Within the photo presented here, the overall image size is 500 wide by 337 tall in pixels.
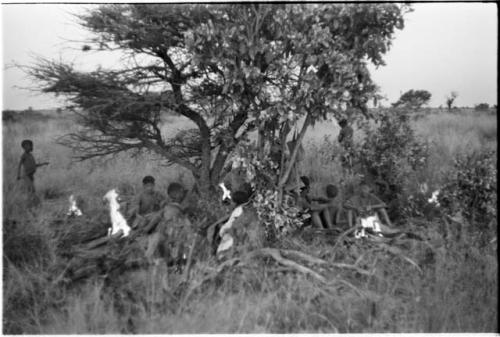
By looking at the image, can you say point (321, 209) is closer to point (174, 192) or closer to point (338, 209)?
point (338, 209)

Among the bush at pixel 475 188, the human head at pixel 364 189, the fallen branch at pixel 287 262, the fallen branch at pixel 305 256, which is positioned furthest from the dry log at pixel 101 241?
the bush at pixel 475 188

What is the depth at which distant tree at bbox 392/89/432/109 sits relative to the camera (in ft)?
23.2

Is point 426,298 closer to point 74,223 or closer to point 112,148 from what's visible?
point 74,223

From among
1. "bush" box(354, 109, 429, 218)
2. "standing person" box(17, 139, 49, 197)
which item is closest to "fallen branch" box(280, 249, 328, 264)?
"bush" box(354, 109, 429, 218)

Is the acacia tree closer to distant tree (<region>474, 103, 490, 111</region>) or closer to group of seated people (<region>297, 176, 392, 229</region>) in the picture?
group of seated people (<region>297, 176, 392, 229</region>)

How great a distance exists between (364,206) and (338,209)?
0.35 metres

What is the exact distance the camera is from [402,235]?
20.0ft

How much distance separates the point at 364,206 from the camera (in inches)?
255

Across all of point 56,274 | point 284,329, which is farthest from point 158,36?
point 284,329

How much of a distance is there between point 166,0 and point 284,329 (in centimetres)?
372

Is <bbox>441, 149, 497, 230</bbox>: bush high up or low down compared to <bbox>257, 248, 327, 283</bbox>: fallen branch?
up

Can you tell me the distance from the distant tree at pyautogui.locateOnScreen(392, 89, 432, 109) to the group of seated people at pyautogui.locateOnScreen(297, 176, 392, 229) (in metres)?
1.47

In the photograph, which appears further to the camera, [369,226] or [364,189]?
[364,189]

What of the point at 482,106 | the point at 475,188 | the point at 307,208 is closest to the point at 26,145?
the point at 307,208
